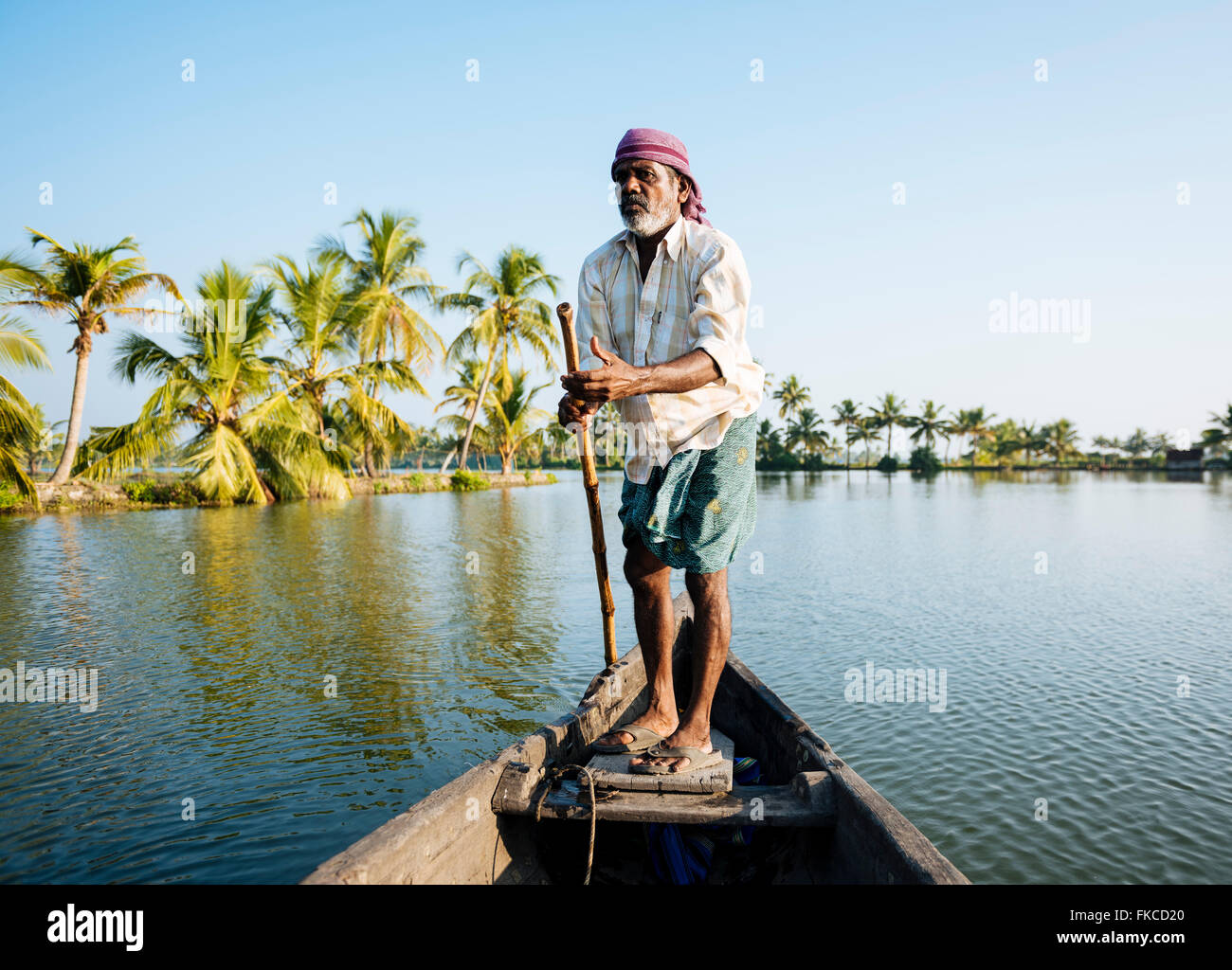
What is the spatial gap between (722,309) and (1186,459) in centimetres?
8389

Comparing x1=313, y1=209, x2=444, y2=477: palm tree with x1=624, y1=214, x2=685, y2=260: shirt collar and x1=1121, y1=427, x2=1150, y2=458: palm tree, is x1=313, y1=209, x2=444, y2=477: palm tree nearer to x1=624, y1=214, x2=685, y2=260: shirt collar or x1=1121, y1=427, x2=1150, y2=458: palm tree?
x1=624, y1=214, x2=685, y2=260: shirt collar

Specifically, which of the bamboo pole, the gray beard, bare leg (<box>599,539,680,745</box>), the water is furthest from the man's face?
the water

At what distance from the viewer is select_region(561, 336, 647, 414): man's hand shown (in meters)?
1.95

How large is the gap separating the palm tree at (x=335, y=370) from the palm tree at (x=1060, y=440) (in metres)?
80.1

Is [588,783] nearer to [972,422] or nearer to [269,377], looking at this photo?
[269,377]

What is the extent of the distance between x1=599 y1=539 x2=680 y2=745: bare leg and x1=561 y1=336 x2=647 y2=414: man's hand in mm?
747

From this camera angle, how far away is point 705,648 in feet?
8.15

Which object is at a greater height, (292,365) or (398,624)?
(292,365)

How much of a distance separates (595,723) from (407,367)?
25.2 metres

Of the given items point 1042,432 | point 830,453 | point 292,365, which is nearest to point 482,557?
point 292,365

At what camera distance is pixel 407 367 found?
87.2ft

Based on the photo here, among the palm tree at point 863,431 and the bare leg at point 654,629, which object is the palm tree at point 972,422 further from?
the bare leg at point 654,629

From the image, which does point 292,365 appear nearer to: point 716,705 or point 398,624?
point 398,624

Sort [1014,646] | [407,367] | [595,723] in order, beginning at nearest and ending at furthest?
[595,723]
[1014,646]
[407,367]
